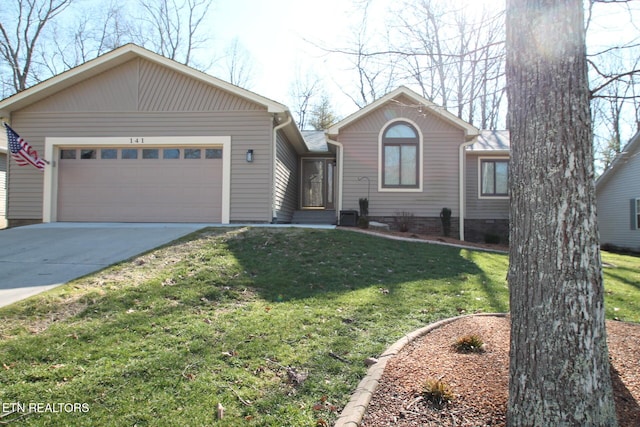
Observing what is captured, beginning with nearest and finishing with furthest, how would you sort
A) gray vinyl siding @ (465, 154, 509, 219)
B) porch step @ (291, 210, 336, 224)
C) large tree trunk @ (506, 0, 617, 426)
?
large tree trunk @ (506, 0, 617, 426) → porch step @ (291, 210, 336, 224) → gray vinyl siding @ (465, 154, 509, 219)

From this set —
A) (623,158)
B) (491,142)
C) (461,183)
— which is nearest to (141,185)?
(461,183)

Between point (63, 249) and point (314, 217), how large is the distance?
735cm

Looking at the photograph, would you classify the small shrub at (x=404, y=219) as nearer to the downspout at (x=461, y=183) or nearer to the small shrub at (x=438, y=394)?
the downspout at (x=461, y=183)

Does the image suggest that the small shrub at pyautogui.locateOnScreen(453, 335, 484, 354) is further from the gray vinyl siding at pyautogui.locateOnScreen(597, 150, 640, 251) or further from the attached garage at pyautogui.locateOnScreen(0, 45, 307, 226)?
the gray vinyl siding at pyautogui.locateOnScreen(597, 150, 640, 251)

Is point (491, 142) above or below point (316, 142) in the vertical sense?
below

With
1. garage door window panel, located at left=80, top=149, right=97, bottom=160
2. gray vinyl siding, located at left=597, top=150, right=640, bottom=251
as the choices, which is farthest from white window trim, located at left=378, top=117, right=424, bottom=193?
garage door window panel, located at left=80, top=149, right=97, bottom=160

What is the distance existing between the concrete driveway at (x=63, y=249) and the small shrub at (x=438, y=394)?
4269 mm

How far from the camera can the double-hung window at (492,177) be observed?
13.6 meters

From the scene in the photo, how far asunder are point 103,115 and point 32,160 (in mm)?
2057

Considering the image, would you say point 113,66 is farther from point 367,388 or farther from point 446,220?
point 367,388

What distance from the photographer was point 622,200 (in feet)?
48.2

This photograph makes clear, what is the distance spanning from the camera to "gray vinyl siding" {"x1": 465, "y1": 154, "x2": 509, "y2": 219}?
1340 centimetres

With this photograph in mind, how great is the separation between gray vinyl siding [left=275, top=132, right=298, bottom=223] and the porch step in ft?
0.72

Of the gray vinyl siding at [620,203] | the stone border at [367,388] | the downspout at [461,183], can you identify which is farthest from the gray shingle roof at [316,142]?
the stone border at [367,388]
